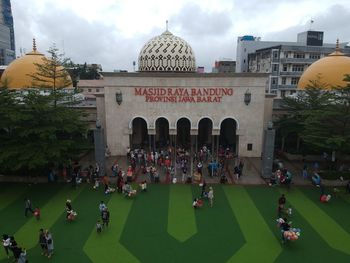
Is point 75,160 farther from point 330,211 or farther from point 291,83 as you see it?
point 291,83

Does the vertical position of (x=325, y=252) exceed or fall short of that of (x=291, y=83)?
it falls short

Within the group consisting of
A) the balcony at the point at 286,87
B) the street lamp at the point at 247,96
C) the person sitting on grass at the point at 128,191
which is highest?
the balcony at the point at 286,87

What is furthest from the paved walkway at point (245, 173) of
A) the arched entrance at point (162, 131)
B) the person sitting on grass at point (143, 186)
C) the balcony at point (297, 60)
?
the balcony at point (297, 60)

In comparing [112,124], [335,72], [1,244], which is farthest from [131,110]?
[335,72]

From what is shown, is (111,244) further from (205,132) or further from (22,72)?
(22,72)

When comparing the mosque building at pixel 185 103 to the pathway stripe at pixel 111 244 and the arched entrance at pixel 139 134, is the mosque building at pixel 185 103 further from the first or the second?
the pathway stripe at pixel 111 244

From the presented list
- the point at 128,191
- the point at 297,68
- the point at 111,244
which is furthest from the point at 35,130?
the point at 297,68
